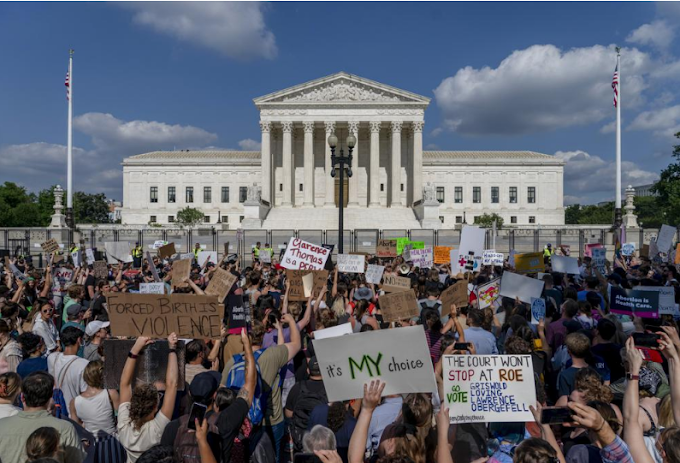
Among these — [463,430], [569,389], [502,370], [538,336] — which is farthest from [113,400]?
[538,336]

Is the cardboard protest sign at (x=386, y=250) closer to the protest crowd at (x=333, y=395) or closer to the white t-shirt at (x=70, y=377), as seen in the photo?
the protest crowd at (x=333, y=395)

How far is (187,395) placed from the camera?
4.74 meters

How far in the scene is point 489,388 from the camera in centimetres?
392

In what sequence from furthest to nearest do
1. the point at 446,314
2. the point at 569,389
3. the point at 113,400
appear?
the point at 446,314 → the point at 569,389 → the point at 113,400

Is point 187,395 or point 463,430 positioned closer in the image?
point 463,430

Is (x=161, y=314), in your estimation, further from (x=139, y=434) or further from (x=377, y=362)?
(x=377, y=362)

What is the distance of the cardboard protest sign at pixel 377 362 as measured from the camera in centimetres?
375

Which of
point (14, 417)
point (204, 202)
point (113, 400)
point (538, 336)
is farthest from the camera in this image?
point (204, 202)

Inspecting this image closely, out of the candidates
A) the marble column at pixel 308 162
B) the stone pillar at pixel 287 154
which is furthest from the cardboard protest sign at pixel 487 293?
the stone pillar at pixel 287 154

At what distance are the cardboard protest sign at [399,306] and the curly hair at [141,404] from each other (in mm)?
4063

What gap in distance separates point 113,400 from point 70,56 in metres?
37.3

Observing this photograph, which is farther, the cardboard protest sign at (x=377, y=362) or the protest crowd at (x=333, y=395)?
the cardboard protest sign at (x=377, y=362)

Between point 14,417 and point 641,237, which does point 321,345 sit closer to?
point 14,417

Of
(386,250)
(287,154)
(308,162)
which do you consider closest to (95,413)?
(386,250)
